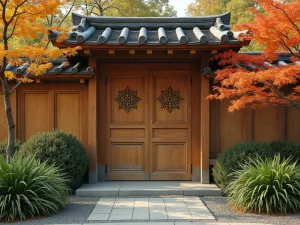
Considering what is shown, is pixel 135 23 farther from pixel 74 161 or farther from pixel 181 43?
pixel 74 161

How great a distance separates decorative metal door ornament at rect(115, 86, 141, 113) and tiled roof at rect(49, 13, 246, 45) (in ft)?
4.44

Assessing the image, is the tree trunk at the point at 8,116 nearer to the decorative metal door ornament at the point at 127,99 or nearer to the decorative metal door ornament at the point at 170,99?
the decorative metal door ornament at the point at 127,99

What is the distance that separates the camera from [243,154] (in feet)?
24.8

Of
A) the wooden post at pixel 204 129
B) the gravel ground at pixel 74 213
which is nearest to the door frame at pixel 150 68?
the wooden post at pixel 204 129

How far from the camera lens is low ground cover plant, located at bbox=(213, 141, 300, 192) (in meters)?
7.57

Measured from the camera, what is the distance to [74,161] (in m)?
7.82

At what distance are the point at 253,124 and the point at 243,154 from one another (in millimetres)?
1645

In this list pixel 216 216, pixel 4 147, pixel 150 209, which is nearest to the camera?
pixel 216 216

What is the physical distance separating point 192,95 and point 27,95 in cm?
405

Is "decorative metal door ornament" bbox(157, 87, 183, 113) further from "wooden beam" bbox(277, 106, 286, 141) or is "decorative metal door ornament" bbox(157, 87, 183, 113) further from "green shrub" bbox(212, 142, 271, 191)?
"wooden beam" bbox(277, 106, 286, 141)

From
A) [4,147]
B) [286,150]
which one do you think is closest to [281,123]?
[286,150]

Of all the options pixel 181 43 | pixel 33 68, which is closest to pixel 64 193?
pixel 33 68

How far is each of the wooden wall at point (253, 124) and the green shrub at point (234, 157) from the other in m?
1.12

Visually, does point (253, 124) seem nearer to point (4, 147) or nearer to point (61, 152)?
point (61, 152)
